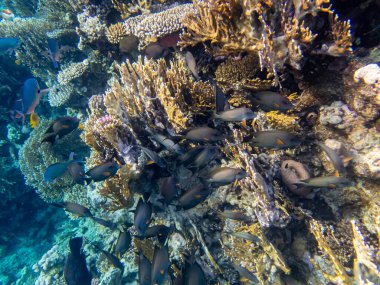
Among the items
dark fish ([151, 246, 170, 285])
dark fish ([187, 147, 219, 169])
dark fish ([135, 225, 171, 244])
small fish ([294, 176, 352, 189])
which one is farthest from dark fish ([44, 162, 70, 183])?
small fish ([294, 176, 352, 189])

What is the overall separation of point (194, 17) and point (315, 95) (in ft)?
6.67

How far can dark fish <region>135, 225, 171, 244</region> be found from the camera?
130 inches

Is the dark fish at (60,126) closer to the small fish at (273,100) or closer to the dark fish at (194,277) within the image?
the dark fish at (194,277)

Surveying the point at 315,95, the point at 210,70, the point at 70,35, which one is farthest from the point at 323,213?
the point at 70,35

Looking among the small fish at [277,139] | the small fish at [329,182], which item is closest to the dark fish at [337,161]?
the small fish at [329,182]

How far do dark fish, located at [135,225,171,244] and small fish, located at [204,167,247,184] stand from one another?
966 millimetres

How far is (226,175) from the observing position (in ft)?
9.50

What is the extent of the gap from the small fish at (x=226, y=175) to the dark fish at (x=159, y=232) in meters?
0.97

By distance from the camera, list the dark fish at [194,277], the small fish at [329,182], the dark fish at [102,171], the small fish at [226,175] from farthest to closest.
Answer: the dark fish at [102,171] < the dark fish at [194,277] < the small fish at [226,175] < the small fish at [329,182]

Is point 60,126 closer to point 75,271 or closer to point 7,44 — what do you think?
point 75,271

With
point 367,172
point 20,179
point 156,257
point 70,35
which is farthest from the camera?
point 20,179

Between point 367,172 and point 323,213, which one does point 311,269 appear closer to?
point 323,213

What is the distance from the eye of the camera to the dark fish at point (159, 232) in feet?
10.9

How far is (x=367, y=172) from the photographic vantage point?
2.86m
